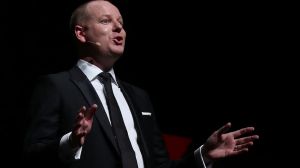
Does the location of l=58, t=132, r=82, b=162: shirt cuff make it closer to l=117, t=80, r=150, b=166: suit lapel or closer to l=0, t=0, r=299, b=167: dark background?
l=117, t=80, r=150, b=166: suit lapel

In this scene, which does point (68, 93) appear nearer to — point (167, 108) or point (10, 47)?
point (10, 47)

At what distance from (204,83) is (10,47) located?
1105 millimetres

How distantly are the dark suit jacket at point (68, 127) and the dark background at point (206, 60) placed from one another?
77 centimetres

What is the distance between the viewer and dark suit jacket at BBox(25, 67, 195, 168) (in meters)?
1.55

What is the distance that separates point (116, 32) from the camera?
1922 millimetres

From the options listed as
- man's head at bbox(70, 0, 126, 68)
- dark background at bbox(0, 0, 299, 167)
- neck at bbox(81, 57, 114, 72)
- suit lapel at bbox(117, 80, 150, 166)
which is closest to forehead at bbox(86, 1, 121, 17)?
man's head at bbox(70, 0, 126, 68)

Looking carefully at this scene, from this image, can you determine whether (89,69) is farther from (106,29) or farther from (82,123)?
(82,123)

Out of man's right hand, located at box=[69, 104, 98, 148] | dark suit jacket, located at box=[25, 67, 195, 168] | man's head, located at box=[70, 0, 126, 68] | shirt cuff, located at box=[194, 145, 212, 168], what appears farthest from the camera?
man's head, located at box=[70, 0, 126, 68]

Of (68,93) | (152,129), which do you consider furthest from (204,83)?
(68,93)

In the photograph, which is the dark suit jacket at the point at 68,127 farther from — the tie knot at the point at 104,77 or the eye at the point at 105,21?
the eye at the point at 105,21

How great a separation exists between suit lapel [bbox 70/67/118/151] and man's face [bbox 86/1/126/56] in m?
0.15

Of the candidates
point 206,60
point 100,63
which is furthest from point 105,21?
point 206,60

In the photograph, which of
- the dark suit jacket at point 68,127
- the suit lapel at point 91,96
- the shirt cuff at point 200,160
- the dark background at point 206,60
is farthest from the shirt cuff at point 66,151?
the dark background at point 206,60

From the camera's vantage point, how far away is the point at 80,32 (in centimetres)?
196
